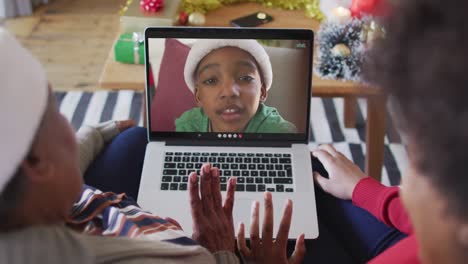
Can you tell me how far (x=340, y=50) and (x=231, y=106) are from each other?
15.0 inches

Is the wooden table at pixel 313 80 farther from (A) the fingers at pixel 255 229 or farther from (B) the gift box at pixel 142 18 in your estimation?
(A) the fingers at pixel 255 229

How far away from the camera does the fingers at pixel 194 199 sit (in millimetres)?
1011

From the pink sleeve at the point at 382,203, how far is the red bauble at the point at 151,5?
0.74 metres

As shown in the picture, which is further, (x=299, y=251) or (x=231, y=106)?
(x=231, y=106)

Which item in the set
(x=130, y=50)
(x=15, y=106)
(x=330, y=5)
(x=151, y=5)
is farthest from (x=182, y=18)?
(x=15, y=106)

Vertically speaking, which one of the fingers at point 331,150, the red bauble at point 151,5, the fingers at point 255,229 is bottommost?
the fingers at point 255,229

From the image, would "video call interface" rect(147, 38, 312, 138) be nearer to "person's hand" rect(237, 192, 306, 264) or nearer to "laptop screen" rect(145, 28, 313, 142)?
"laptop screen" rect(145, 28, 313, 142)

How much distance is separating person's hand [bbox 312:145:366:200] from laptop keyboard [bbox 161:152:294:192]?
7 centimetres

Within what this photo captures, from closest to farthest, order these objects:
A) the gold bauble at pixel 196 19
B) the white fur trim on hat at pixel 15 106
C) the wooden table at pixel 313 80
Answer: the white fur trim on hat at pixel 15 106 < the wooden table at pixel 313 80 < the gold bauble at pixel 196 19

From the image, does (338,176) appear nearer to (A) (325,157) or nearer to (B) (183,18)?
(A) (325,157)

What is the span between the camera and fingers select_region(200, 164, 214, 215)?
1.02m

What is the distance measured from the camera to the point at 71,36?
285 centimetres

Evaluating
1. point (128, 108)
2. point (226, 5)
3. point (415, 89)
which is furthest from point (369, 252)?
point (128, 108)

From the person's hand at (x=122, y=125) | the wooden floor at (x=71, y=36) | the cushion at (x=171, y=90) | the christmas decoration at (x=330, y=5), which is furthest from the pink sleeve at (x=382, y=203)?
the wooden floor at (x=71, y=36)
